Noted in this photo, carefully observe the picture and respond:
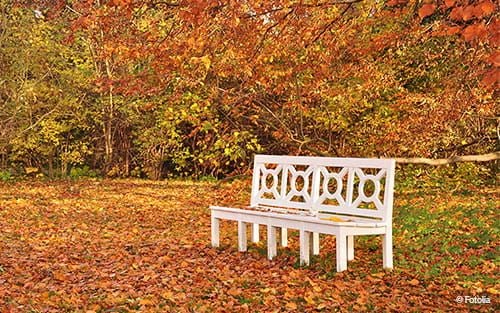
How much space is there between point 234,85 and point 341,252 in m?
9.72

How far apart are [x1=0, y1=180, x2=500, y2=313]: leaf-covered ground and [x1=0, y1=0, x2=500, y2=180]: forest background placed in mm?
1804

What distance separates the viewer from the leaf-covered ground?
196 inches

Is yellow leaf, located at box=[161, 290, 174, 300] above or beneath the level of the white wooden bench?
beneath

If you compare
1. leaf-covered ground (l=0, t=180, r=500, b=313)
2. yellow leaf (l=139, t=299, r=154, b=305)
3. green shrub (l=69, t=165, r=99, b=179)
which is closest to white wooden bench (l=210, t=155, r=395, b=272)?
leaf-covered ground (l=0, t=180, r=500, b=313)

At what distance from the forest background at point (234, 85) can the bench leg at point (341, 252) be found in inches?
79.2

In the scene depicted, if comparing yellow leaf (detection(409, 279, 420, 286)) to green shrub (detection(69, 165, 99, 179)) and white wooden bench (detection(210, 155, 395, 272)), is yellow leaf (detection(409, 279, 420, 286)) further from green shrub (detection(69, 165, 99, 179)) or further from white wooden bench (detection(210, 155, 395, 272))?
green shrub (detection(69, 165, 99, 179))

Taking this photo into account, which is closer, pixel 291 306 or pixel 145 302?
pixel 291 306

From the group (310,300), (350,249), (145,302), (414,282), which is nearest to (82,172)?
(350,249)

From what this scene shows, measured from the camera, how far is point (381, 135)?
40.0 feet

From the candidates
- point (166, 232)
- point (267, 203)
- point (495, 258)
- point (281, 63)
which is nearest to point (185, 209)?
point (166, 232)

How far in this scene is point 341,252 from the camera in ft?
18.6

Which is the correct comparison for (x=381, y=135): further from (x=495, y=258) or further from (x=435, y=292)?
(x=435, y=292)

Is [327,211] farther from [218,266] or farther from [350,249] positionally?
[218,266]

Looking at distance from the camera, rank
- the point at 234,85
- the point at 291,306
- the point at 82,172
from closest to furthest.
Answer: the point at 291,306 → the point at 234,85 → the point at 82,172
